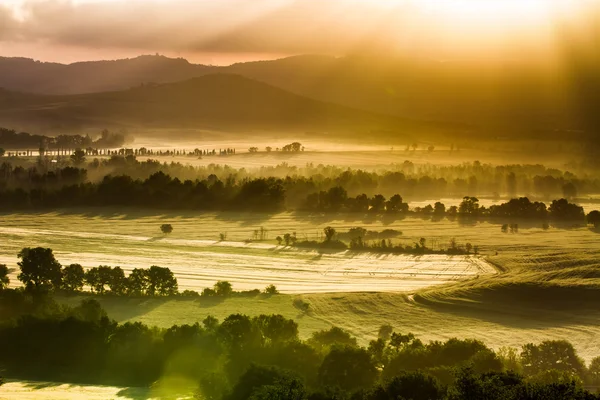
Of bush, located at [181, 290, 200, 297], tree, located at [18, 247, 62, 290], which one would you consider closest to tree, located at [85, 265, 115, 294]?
tree, located at [18, 247, 62, 290]

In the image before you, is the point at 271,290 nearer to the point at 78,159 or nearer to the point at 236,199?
the point at 236,199

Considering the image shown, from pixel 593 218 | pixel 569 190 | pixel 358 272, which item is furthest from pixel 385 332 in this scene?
pixel 569 190

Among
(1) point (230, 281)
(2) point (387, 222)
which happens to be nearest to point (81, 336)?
(1) point (230, 281)

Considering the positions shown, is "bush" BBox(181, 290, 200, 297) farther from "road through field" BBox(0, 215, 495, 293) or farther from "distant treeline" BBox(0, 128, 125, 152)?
"distant treeline" BBox(0, 128, 125, 152)

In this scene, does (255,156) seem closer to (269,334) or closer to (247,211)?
(247,211)

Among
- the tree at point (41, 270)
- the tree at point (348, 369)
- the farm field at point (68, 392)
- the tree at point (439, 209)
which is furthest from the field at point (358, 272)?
the farm field at point (68, 392)
